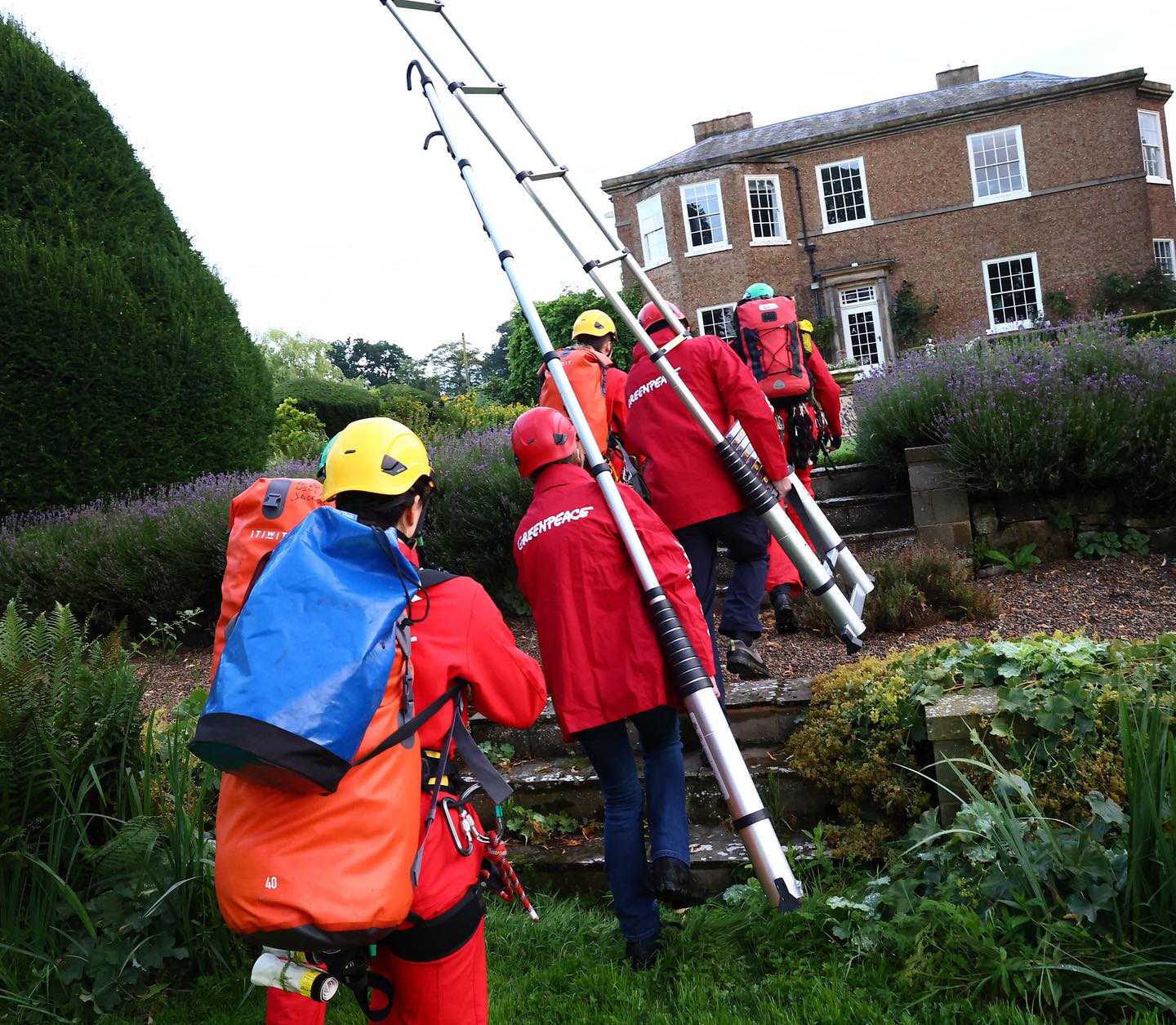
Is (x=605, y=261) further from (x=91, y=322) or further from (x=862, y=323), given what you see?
(x=862, y=323)

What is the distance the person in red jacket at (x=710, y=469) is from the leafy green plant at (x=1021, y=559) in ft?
7.19

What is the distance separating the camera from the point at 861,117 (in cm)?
2900

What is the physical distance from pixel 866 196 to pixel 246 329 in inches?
886

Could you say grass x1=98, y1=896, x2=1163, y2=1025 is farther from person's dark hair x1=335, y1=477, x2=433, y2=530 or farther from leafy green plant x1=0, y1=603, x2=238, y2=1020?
person's dark hair x1=335, y1=477, x2=433, y2=530

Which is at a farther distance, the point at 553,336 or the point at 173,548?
the point at 553,336

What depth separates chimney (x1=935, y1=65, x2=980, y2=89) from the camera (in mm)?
29594

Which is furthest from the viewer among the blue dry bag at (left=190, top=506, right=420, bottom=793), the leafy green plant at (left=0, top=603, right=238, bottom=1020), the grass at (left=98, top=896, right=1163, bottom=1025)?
the leafy green plant at (left=0, top=603, right=238, bottom=1020)

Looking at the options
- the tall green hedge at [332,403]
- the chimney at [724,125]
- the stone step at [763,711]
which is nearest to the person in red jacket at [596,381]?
the stone step at [763,711]

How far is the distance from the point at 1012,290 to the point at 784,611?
24625 mm

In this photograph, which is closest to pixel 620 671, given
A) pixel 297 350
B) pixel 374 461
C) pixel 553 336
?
pixel 374 461

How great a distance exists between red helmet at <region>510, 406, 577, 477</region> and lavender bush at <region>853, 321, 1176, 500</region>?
3.90 meters

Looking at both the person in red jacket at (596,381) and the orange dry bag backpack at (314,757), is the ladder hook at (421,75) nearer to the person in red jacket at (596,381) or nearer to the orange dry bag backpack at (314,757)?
the person in red jacket at (596,381)

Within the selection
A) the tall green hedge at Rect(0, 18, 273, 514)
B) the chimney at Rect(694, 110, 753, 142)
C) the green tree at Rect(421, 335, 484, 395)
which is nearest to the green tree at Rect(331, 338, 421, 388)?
the green tree at Rect(421, 335, 484, 395)

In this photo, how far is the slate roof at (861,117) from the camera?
26766 mm
